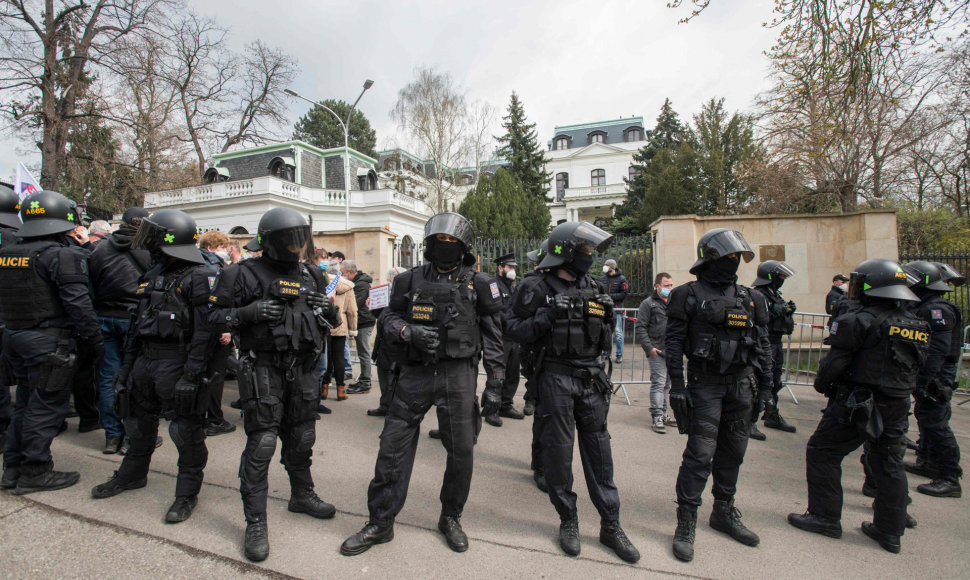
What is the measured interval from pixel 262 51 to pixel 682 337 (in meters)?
34.0

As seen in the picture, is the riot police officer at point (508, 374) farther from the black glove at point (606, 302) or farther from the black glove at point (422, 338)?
the black glove at point (422, 338)

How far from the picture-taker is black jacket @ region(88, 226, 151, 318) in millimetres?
4488

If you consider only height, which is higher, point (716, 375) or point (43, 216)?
point (43, 216)

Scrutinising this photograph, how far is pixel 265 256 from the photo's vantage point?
321 cm

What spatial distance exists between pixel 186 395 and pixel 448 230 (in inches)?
80.6

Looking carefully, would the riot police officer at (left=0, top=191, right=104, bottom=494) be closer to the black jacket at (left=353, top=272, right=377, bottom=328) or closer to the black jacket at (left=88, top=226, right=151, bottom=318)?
the black jacket at (left=88, top=226, right=151, bottom=318)

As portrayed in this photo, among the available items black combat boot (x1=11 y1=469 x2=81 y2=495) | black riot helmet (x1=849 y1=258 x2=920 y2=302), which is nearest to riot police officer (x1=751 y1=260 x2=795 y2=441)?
black riot helmet (x1=849 y1=258 x2=920 y2=302)

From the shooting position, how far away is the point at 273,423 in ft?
9.84

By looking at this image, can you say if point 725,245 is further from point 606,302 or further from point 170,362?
point 170,362

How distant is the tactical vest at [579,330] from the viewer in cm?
310

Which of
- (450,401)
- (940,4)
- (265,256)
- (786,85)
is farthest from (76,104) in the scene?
(786,85)

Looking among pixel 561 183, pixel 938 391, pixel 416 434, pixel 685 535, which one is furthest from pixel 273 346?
pixel 561 183

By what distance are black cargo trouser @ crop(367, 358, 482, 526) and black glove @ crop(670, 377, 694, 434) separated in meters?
1.35

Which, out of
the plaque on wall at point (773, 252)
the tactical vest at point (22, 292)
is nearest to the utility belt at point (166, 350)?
the tactical vest at point (22, 292)
